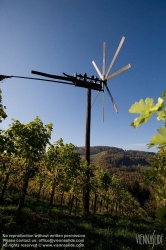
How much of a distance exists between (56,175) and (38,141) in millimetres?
5512

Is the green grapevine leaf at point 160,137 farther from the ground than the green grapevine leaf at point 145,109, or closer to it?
closer to it

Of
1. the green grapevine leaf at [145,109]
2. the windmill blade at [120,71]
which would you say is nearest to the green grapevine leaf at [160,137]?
the green grapevine leaf at [145,109]

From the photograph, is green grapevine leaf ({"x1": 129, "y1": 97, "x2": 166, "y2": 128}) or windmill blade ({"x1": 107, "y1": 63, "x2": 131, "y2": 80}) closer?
green grapevine leaf ({"x1": 129, "y1": 97, "x2": 166, "y2": 128})

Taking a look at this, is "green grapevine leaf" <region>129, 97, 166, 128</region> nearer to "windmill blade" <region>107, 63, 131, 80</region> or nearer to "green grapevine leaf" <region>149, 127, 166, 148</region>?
"green grapevine leaf" <region>149, 127, 166, 148</region>

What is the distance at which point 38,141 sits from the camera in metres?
10.4

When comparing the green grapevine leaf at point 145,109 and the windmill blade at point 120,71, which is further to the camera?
the windmill blade at point 120,71

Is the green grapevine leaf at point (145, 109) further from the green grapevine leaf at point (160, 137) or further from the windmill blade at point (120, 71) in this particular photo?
the windmill blade at point (120, 71)

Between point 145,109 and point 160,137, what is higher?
point 145,109

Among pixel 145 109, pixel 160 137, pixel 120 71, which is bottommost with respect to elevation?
pixel 160 137

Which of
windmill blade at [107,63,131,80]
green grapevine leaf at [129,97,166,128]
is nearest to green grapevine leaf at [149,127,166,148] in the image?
green grapevine leaf at [129,97,166,128]

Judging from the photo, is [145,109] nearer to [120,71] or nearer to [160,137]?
[160,137]

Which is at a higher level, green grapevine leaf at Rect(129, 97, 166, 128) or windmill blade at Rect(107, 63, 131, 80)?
windmill blade at Rect(107, 63, 131, 80)

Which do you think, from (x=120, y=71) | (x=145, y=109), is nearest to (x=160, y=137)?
(x=145, y=109)

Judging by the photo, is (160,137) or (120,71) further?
(120,71)
